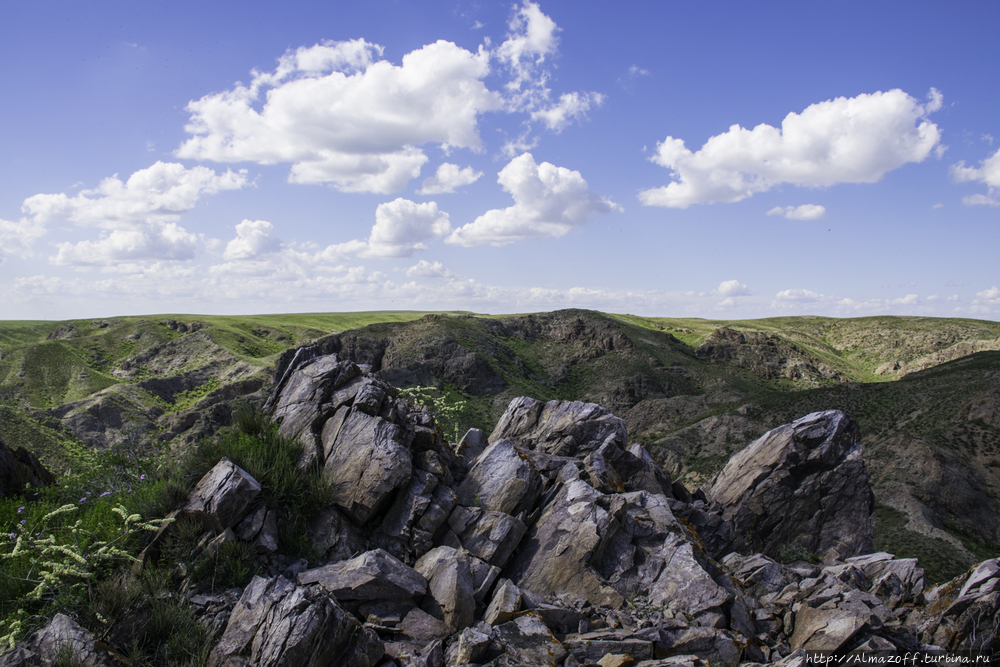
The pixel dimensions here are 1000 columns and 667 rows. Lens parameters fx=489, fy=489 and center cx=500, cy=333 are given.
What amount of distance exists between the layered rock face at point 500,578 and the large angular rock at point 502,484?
41mm

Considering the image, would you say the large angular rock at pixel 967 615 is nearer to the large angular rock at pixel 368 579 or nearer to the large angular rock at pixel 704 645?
the large angular rock at pixel 704 645

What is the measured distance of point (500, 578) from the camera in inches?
423

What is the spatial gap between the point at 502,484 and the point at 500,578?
2862 millimetres

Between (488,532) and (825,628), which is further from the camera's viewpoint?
(488,532)

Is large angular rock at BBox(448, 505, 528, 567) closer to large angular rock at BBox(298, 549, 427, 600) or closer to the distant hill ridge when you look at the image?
large angular rock at BBox(298, 549, 427, 600)

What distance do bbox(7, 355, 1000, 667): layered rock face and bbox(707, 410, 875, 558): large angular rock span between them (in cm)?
377

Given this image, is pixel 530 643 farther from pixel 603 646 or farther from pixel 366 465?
pixel 366 465

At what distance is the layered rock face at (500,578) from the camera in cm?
842

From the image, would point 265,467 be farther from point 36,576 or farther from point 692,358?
point 692,358

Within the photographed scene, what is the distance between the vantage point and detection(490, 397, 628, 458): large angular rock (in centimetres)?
2056

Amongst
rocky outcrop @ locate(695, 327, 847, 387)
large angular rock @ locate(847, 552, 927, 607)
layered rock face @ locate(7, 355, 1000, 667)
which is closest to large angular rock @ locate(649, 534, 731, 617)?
layered rock face @ locate(7, 355, 1000, 667)

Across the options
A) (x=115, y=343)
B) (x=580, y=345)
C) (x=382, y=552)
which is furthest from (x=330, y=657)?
(x=115, y=343)

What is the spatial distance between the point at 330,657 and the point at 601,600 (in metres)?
5.89

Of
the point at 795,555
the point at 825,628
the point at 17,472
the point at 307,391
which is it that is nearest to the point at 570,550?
the point at 825,628
